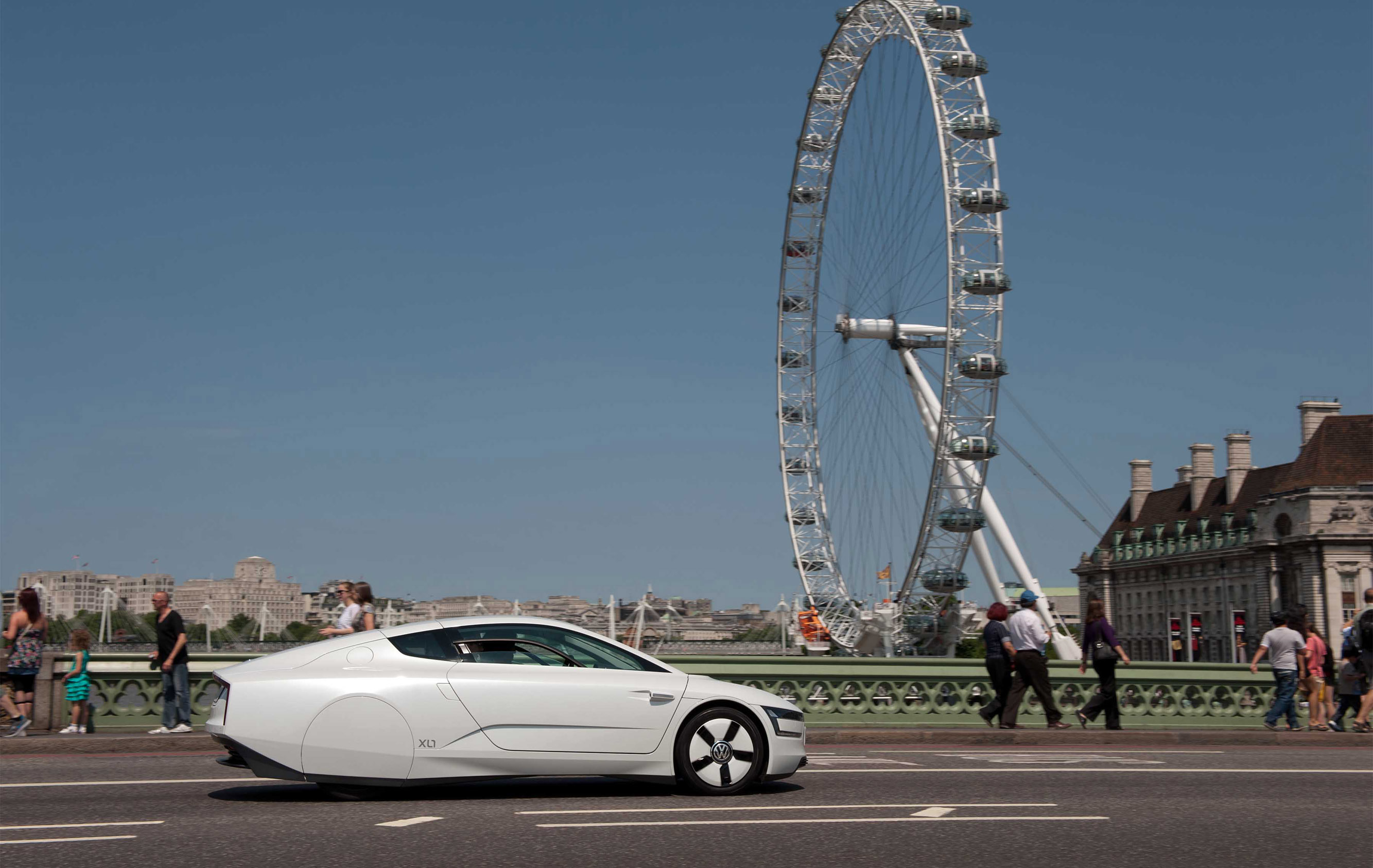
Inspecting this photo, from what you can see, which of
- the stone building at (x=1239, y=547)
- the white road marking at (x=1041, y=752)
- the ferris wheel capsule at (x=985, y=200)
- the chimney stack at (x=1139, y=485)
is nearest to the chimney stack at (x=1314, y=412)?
the stone building at (x=1239, y=547)

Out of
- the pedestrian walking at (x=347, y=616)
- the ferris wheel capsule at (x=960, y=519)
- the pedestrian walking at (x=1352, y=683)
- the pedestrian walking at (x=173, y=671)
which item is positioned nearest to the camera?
the pedestrian walking at (x=173, y=671)

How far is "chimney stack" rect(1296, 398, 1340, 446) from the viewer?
395ft

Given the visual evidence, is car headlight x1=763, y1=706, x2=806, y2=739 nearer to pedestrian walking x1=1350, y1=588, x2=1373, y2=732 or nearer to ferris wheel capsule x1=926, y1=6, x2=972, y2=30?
pedestrian walking x1=1350, y1=588, x2=1373, y2=732

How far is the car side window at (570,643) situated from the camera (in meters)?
11.6

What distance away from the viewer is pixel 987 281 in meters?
52.5

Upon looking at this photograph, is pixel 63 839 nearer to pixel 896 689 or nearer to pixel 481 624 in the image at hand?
pixel 481 624

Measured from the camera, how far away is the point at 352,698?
1103 centimetres

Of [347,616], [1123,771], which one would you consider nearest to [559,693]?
[1123,771]

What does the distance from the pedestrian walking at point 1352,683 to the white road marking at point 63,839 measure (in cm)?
1731

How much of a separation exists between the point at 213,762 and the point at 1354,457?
116 meters

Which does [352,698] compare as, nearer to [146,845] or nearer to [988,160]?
[146,845]

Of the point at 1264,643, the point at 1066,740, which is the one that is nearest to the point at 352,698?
the point at 1066,740

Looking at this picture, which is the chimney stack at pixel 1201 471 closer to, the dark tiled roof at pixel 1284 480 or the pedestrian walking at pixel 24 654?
the dark tiled roof at pixel 1284 480

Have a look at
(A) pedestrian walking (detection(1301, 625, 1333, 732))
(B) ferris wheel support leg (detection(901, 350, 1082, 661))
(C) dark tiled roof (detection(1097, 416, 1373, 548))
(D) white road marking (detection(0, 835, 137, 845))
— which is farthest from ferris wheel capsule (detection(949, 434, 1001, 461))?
(C) dark tiled roof (detection(1097, 416, 1373, 548))
